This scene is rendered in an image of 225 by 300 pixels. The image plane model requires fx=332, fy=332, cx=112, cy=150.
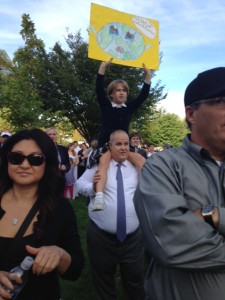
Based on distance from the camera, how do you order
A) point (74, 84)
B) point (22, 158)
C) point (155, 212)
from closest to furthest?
point (155, 212)
point (22, 158)
point (74, 84)

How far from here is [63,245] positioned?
2.39 meters

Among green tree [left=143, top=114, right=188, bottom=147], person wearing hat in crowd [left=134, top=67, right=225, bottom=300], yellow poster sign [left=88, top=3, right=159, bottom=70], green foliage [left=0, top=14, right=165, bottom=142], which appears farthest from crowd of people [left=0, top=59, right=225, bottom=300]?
green tree [left=143, top=114, right=188, bottom=147]

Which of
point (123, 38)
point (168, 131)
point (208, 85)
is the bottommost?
point (168, 131)

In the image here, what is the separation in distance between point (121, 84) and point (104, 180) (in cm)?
163

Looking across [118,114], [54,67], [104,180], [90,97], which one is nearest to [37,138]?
[104,180]

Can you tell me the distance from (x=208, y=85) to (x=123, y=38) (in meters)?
2.97

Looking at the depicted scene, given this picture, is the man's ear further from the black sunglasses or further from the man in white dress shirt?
the man in white dress shirt

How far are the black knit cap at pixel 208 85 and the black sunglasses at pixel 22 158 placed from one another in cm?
119

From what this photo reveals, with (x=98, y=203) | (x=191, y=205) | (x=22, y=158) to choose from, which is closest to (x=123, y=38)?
(x=98, y=203)

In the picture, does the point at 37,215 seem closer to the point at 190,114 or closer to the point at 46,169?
the point at 46,169

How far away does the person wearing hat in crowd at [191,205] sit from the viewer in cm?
152

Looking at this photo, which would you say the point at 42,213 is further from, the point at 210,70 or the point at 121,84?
the point at 121,84

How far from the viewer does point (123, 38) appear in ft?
14.8

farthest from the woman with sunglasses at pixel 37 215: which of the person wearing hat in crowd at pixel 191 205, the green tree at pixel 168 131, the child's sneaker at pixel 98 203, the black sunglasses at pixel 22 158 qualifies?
the green tree at pixel 168 131
